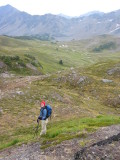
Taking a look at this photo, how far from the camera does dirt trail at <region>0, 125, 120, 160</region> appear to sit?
18125 mm

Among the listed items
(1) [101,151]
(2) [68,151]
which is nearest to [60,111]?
(2) [68,151]

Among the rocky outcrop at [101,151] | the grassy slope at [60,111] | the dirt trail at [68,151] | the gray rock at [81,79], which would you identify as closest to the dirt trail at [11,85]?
the grassy slope at [60,111]

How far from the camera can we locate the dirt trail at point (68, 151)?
18.1 m

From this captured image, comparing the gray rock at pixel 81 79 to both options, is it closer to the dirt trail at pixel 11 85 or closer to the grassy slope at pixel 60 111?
the grassy slope at pixel 60 111

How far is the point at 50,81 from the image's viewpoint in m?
67.3

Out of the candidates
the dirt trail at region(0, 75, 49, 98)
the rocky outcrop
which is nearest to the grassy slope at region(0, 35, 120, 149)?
the dirt trail at region(0, 75, 49, 98)

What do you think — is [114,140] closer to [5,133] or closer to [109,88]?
[5,133]

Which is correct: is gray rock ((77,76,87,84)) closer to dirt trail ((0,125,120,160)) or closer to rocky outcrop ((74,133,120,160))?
dirt trail ((0,125,120,160))

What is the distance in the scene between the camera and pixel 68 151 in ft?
62.8

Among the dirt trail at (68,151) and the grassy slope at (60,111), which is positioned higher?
the dirt trail at (68,151)

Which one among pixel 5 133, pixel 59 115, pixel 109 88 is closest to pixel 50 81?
pixel 109 88

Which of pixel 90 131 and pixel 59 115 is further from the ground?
pixel 90 131

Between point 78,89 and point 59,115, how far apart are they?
73.0 feet

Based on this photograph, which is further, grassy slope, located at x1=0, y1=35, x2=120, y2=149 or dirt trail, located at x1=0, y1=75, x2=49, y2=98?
dirt trail, located at x1=0, y1=75, x2=49, y2=98
